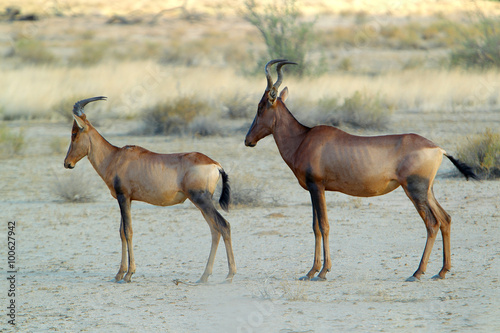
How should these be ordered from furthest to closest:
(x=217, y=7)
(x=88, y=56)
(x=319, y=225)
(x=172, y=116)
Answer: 1. (x=217, y=7)
2. (x=88, y=56)
3. (x=172, y=116)
4. (x=319, y=225)

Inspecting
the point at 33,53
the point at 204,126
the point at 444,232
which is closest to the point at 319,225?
the point at 444,232

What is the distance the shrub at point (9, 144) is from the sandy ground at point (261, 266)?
9.19 ft

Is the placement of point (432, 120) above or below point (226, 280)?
below

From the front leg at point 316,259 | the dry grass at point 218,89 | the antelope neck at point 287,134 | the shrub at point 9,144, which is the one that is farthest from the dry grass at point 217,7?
the front leg at point 316,259

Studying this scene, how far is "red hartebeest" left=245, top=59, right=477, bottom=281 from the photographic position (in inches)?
288

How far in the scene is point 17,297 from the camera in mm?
7480

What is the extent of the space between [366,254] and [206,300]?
2594mm

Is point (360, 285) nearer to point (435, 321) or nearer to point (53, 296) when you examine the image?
point (435, 321)

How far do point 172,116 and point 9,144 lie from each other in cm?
436

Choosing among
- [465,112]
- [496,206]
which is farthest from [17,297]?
[465,112]

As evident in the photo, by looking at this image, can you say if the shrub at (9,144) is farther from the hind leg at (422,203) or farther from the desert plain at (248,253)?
the hind leg at (422,203)

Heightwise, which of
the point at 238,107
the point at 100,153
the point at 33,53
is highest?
the point at 100,153

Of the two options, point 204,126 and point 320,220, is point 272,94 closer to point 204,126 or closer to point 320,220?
point 320,220

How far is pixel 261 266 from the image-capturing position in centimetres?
849
